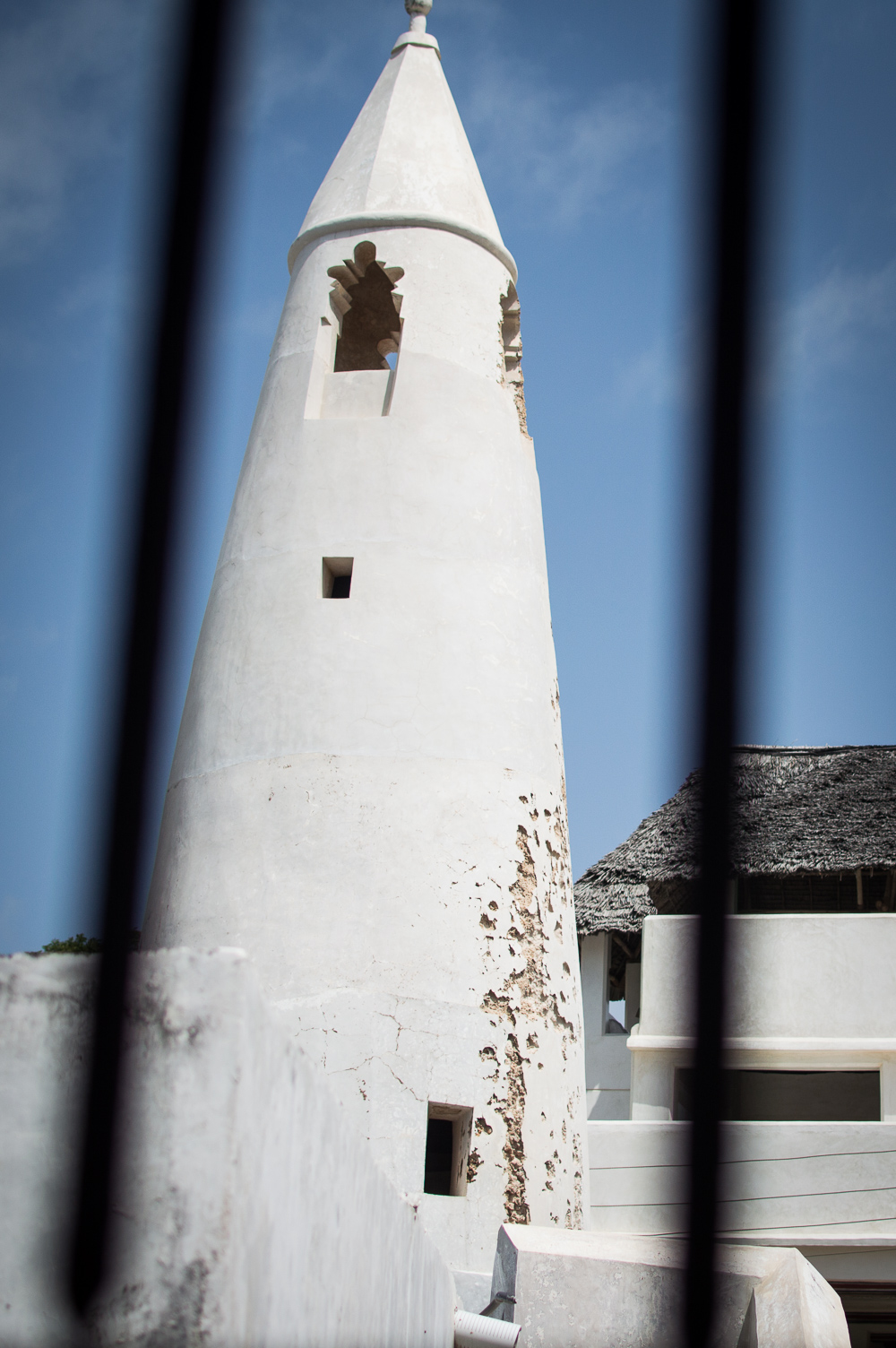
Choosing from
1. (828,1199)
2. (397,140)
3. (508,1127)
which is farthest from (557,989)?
(397,140)

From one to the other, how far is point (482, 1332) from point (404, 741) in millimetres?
4295

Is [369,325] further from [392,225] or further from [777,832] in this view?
[777,832]

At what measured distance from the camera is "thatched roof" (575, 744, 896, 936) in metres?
15.5

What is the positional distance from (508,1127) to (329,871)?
7.18ft

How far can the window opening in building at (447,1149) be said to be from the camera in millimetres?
8836

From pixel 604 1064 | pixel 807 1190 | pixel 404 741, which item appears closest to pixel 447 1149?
pixel 404 741

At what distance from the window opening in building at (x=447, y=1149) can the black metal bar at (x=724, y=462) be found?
306 inches

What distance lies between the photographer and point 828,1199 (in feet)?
41.1

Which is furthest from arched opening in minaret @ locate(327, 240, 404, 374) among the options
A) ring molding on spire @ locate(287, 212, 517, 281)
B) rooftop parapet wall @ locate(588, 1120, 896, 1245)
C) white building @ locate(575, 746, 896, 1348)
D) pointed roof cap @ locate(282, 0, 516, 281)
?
rooftop parapet wall @ locate(588, 1120, 896, 1245)

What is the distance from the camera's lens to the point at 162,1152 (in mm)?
2361

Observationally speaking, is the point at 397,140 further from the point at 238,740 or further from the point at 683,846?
the point at 683,846

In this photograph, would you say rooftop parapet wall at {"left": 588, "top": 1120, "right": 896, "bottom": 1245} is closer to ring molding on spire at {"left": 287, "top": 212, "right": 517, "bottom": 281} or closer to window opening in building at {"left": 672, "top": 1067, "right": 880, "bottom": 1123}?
window opening in building at {"left": 672, "top": 1067, "right": 880, "bottom": 1123}

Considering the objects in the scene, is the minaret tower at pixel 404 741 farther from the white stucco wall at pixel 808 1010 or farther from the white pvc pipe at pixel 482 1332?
the white stucco wall at pixel 808 1010

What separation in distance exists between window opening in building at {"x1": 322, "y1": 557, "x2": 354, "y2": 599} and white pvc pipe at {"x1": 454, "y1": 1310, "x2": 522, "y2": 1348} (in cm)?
551
